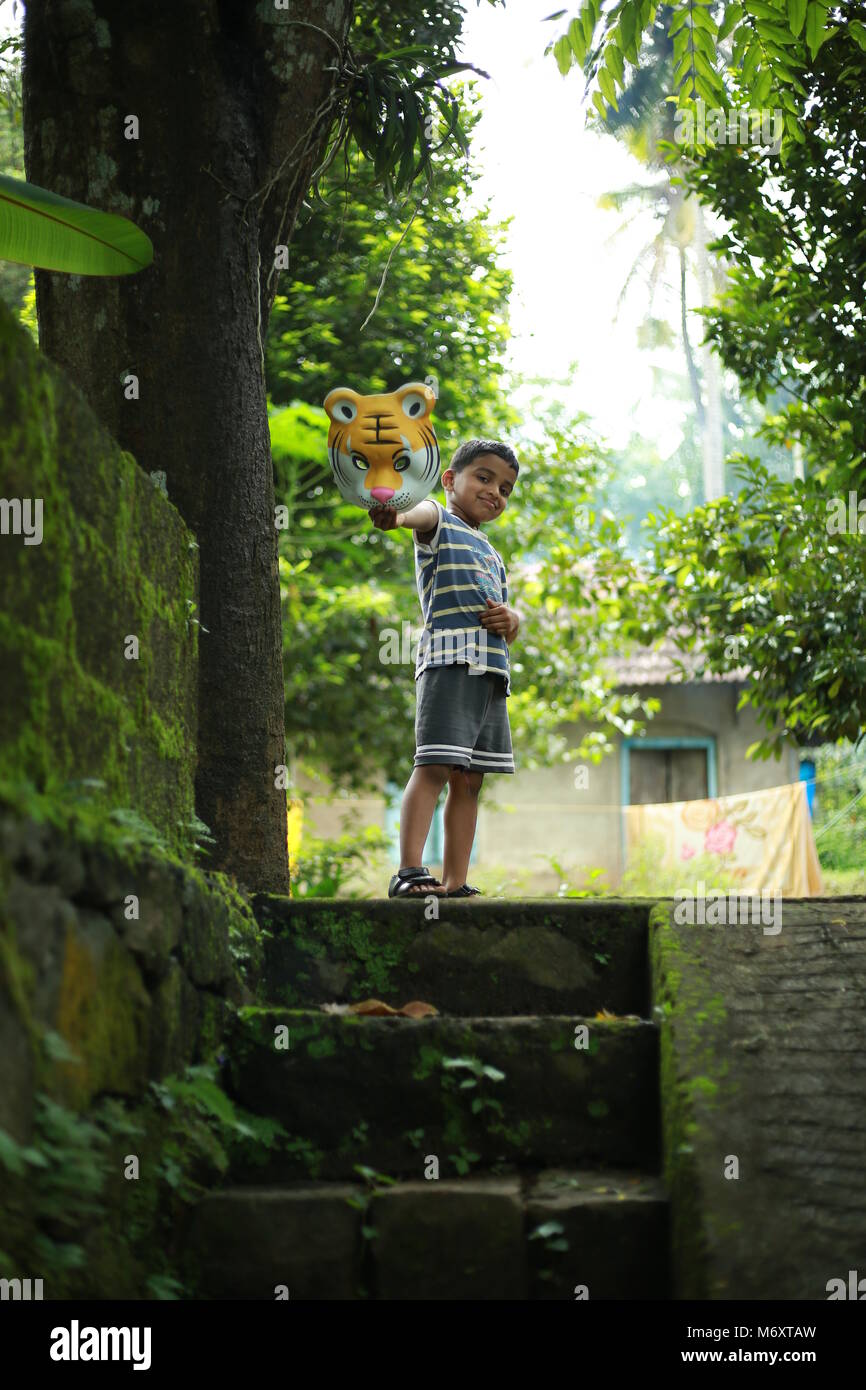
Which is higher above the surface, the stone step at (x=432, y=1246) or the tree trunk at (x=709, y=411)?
the tree trunk at (x=709, y=411)

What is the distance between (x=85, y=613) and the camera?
2.31m

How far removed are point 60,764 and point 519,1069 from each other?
1236 mm

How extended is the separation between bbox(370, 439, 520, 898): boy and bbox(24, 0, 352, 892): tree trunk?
0.46m

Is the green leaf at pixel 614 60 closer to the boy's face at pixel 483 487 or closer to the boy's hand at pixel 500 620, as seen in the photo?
the boy's face at pixel 483 487

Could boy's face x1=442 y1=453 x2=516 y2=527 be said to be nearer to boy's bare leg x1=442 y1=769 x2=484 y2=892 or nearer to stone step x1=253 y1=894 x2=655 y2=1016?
boy's bare leg x1=442 y1=769 x2=484 y2=892

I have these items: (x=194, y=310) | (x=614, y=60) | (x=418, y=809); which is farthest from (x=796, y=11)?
(x=418, y=809)

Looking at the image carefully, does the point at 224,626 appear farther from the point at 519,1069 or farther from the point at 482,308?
the point at 482,308

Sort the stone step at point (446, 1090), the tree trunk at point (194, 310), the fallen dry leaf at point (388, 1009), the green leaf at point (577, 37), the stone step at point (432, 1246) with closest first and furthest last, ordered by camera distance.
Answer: the stone step at point (432, 1246)
the stone step at point (446, 1090)
the fallen dry leaf at point (388, 1009)
the tree trunk at point (194, 310)
the green leaf at point (577, 37)

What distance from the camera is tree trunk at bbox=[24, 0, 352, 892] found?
3.70 metres

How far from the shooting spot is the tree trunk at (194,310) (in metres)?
3.70

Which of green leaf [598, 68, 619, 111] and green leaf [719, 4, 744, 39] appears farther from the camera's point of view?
green leaf [598, 68, 619, 111]

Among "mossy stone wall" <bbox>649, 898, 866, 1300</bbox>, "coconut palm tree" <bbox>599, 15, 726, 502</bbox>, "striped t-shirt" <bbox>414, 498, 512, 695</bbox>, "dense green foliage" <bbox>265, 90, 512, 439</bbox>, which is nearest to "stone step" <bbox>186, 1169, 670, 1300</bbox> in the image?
"mossy stone wall" <bbox>649, 898, 866, 1300</bbox>

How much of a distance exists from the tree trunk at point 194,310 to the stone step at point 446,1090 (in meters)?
0.90

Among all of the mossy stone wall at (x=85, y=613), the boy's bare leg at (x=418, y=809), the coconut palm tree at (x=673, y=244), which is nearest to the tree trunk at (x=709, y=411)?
the coconut palm tree at (x=673, y=244)
